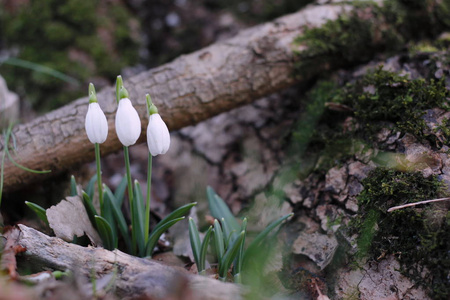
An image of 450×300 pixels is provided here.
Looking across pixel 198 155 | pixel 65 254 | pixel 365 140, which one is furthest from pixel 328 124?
pixel 65 254

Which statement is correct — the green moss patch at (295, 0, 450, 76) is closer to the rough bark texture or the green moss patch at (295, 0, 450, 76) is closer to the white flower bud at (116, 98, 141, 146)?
the rough bark texture

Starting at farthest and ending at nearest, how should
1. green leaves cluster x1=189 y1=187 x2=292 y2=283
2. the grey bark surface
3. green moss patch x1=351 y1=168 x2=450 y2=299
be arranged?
the grey bark surface, green leaves cluster x1=189 y1=187 x2=292 y2=283, green moss patch x1=351 y1=168 x2=450 y2=299

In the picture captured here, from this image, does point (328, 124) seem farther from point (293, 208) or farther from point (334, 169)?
point (293, 208)

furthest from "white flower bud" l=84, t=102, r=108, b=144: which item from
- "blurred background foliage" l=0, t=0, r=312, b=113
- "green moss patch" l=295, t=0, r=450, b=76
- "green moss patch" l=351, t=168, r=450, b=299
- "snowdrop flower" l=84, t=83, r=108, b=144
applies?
"blurred background foliage" l=0, t=0, r=312, b=113

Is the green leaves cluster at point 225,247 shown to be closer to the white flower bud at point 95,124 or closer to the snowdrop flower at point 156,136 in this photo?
the snowdrop flower at point 156,136

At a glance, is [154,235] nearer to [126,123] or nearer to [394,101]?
[126,123]

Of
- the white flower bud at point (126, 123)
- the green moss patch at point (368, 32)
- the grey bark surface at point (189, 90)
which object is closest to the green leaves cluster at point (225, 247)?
the white flower bud at point (126, 123)

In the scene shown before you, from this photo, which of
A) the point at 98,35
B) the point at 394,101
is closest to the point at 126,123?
the point at 394,101
